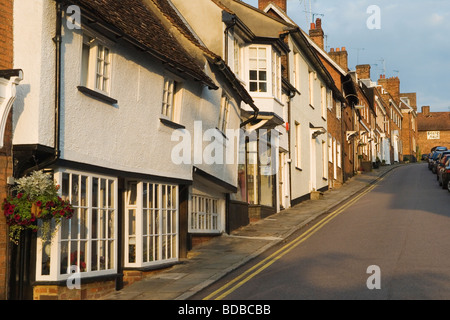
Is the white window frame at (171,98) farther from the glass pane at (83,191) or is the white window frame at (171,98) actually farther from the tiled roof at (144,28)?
the glass pane at (83,191)

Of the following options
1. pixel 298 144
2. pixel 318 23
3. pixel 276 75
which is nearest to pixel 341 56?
pixel 318 23

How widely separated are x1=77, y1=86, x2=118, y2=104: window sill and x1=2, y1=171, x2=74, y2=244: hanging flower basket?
1.80 metres

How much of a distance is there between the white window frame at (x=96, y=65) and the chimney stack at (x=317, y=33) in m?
31.7

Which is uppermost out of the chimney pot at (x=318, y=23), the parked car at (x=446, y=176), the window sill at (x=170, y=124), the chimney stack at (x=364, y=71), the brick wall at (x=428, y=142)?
the chimney stack at (x=364, y=71)

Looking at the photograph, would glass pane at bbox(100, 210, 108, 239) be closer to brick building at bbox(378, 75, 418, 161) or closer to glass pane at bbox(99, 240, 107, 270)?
glass pane at bbox(99, 240, 107, 270)

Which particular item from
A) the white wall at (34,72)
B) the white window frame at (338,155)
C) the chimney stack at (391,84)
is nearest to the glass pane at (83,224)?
the white wall at (34,72)

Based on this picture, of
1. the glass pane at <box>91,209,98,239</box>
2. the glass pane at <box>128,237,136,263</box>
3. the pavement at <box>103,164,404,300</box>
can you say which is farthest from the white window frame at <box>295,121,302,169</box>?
the glass pane at <box>91,209,98,239</box>

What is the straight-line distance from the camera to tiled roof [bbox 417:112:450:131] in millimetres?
99312

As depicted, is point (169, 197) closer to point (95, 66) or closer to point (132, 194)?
point (132, 194)

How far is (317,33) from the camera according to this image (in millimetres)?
41281

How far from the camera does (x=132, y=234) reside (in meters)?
→ 12.7

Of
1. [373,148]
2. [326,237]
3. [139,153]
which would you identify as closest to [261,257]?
[326,237]

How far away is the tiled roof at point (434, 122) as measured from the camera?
99.3 meters
